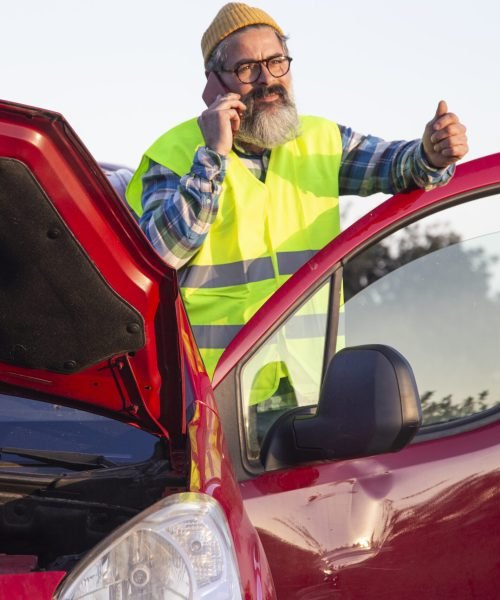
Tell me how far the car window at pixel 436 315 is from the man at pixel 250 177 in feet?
0.74

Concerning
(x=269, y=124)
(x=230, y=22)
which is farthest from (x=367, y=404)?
(x=230, y=22)

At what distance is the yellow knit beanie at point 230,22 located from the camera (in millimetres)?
4434

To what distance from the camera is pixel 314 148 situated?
4051 millimetres

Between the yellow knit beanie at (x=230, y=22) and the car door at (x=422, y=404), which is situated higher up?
the yellow knit beanie at (x=230, y=22)

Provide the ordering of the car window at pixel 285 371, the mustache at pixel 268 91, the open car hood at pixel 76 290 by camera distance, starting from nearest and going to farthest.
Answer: the open car hood at pixel 76 290 < the car window at pixel 285 371 < the mustache at pixel 268 91

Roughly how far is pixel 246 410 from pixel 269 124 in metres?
1.25

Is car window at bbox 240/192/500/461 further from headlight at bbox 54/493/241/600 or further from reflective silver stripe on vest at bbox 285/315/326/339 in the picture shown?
headlight at bbox 54/493/241/600

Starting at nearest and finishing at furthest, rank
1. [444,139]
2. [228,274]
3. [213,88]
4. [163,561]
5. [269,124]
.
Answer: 1. [163,561]
2. [444,139]
3. [228,274]
4. [269,124]
5. [213,88]

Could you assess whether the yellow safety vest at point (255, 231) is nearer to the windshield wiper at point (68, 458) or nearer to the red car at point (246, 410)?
the red car at point (246, 410)

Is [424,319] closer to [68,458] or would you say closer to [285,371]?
[285,371]

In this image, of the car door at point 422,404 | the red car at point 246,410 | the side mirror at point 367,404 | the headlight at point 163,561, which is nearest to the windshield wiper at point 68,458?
the red car at point 246,410

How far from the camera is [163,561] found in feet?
7.07

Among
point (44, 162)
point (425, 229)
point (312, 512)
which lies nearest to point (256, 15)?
point (425, 229)

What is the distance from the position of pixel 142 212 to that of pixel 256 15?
0.87 m
